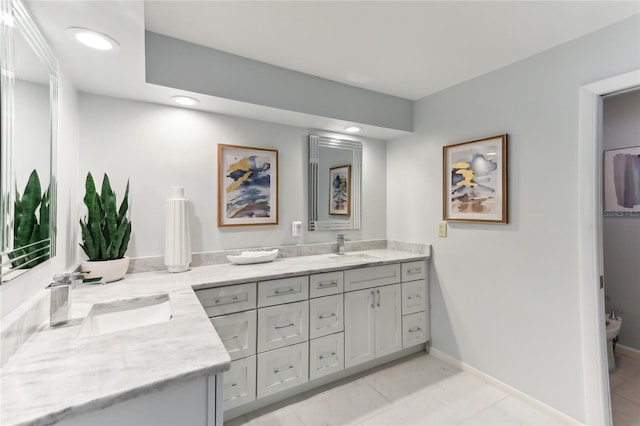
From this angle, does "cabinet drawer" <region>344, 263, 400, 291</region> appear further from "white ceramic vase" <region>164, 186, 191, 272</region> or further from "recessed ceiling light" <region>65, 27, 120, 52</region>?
"recessed ceiling light" <region>65, 27, 120, 52</region>

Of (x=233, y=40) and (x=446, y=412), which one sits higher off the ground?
(x=233, y=40)

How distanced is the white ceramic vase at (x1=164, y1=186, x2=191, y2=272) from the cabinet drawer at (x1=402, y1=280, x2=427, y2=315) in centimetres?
171

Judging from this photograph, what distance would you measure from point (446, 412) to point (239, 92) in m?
2.46

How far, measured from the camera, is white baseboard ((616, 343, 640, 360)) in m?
2.55

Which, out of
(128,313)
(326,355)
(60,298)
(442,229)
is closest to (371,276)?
(326,355)

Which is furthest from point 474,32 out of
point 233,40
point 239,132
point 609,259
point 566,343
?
point 609,259

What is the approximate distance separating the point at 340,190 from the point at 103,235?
1866 mm

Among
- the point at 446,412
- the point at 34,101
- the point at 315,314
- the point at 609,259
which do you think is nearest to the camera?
the point at 34,101

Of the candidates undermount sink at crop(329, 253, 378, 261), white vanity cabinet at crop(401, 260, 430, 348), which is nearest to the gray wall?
white vanity cabinet at crop(401, 260, 430, 348)

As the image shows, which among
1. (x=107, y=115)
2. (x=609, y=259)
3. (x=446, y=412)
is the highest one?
(x=107, y=115)

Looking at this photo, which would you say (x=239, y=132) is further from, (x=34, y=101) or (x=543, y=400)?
(x=543, y=400)

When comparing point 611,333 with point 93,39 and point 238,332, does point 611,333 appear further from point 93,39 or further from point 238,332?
point 93,39

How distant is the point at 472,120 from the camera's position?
7.67ft

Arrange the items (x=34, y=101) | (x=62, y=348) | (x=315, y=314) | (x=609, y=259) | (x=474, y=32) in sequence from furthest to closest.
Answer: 1. (x=609, y=259)
2. (x=315, y=314)
3. (x=474, y=32)
4. (x=34, y=101)
5. (x=62, y=348)
